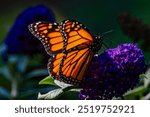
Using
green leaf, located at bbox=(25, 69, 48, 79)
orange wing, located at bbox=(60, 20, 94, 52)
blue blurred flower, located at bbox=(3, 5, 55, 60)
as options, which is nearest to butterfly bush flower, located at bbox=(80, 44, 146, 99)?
orange wing, located at bbox=(60, 20, 94, 52)

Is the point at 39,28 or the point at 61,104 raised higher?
the point at 39,28

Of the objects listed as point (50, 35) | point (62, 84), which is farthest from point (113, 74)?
point (50, 35)

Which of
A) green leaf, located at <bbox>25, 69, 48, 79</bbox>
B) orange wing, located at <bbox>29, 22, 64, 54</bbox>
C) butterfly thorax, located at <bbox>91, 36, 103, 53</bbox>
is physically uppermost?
orange wing, located at <bbox>29, 22, 64, 54</bbox>

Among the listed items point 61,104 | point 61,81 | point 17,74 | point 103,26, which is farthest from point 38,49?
point 103,26

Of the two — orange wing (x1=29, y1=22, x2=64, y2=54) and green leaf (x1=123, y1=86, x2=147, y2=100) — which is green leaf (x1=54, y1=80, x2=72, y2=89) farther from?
green leaf (x1=123, y1=86, x2=147, y2=100)

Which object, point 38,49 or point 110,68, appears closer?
point 110,68

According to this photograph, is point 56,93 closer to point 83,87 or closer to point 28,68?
point 83,87

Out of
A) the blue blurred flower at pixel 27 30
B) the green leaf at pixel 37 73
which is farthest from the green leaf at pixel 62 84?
the green leaf at pixel 37 73
